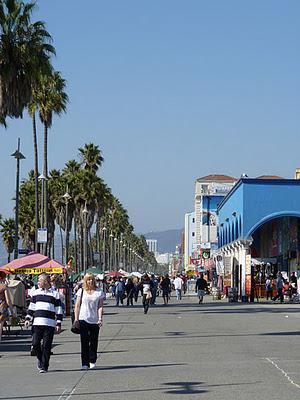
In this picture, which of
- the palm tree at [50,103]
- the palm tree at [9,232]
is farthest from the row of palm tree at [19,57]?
the palm tree at [9,232]

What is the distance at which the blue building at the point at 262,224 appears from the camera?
181ft

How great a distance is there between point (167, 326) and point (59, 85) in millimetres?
29598

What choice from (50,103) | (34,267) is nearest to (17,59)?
(34,267)

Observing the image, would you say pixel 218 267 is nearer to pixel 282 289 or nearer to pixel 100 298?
pixel 282 289

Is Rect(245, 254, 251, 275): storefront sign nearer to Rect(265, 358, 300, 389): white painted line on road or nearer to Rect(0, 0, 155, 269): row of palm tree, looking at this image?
Rect(0, 0, 155, 269): row of palm tree

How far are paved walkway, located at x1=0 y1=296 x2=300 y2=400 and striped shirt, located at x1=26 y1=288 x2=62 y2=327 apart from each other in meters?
0.86

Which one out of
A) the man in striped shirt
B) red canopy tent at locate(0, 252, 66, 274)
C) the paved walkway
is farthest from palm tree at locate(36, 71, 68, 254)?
the man in striped shirt

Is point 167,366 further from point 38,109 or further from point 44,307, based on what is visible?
point 38,109

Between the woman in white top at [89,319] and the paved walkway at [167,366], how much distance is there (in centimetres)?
26

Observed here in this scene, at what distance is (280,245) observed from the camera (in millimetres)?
61406

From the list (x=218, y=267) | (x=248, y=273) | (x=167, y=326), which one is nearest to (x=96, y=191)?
(x=218, y=267)

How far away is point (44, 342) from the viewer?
15445mm

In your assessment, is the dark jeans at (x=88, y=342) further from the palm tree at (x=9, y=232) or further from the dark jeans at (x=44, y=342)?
the palm tree at (x=9, y=232)

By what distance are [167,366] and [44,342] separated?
220 cm
